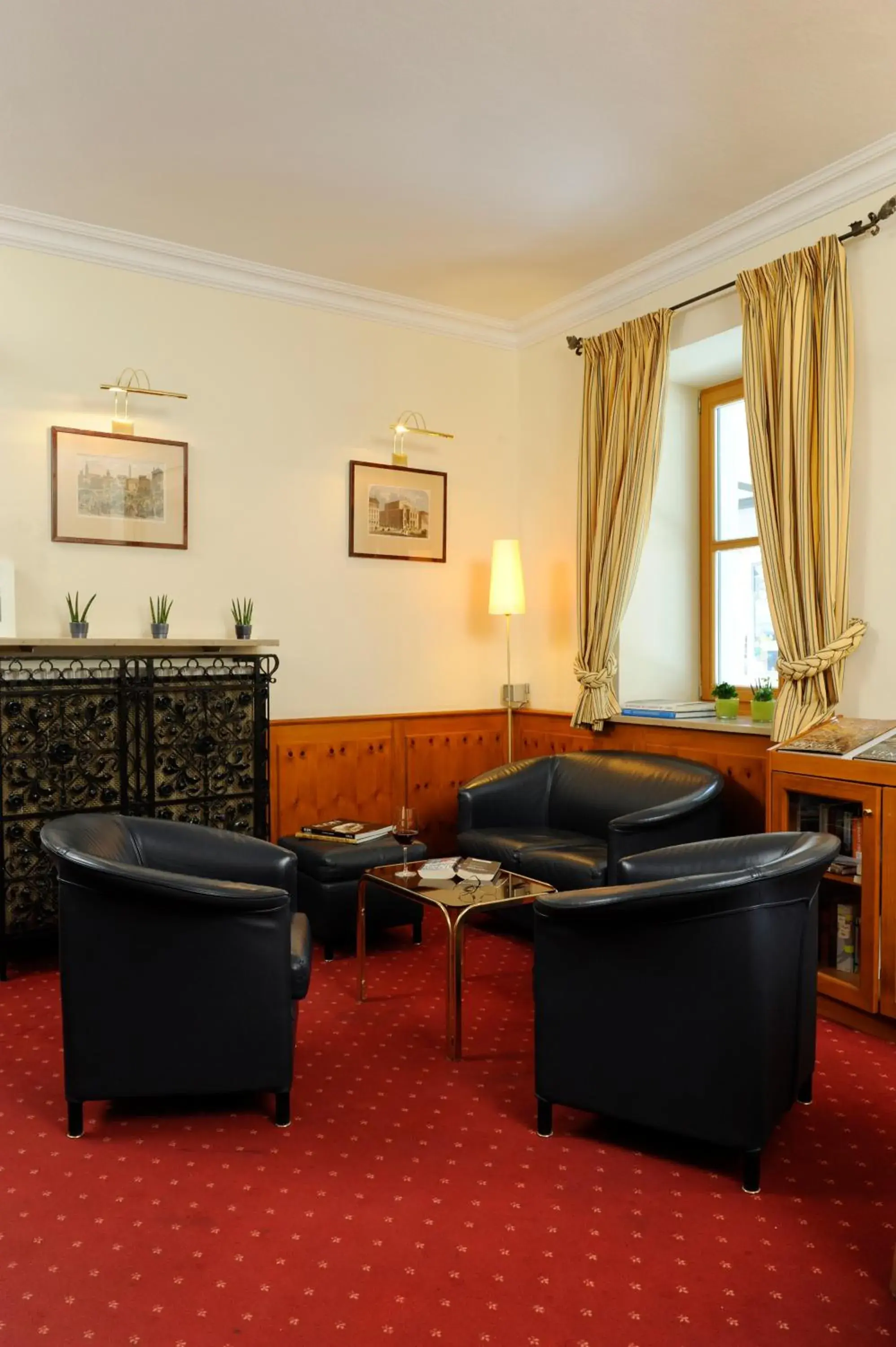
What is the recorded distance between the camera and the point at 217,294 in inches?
203

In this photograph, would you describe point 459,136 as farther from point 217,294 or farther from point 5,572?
point 5,572

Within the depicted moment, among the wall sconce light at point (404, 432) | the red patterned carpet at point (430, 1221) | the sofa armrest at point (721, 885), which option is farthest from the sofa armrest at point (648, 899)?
the wall sconce light at point (404, 432)

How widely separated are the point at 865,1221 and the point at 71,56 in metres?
4.39

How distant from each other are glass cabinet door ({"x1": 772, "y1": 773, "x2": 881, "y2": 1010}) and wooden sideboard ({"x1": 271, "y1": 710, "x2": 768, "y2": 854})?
0.72m

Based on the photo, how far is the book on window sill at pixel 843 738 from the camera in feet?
12.2

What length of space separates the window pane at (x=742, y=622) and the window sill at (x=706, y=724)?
33 centimetres

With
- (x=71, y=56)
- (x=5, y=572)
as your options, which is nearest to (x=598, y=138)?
(x=71, y=56)

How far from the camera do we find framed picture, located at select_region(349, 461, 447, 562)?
5.62m

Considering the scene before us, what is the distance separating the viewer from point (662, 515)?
5551 millimetres

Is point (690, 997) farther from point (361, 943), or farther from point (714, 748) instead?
point (714, 748)

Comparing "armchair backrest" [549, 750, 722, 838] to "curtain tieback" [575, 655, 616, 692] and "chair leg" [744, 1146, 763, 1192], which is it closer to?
"curtain tieback" [575, 655, 616, 692]

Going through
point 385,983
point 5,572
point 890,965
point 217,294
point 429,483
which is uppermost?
point 217,294

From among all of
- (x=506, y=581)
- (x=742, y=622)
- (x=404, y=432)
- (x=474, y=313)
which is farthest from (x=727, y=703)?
(x=474, y=313)

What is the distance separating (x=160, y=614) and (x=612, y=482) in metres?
2.55
